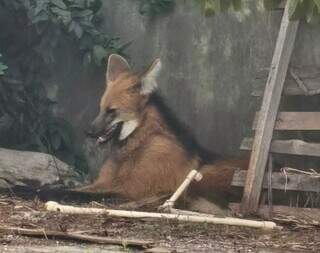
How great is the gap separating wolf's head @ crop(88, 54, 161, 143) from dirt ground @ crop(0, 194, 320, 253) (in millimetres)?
1302

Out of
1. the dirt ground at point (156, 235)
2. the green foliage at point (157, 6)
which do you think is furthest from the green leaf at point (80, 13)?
the dirt ground at point (156, 235)

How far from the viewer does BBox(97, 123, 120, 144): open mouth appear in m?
6.95

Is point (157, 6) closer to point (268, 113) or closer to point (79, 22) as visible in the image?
point (79, 22)

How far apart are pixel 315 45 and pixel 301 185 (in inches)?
50.1

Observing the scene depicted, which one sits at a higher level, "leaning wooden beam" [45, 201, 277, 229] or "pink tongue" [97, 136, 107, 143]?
"pink tongue" [97, 136, 107, 143]

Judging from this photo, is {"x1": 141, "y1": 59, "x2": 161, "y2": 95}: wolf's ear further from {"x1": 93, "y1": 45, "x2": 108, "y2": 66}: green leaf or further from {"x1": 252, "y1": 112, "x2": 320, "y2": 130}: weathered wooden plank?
{"x1": 252, "y1": 112, "x2": 320, "y2": 130}: weathered wooden plank

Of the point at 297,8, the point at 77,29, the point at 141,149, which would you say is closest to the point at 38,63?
the point at 77,29

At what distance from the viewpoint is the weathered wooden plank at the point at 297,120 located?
248 inches

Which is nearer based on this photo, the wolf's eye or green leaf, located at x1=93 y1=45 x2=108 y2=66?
the wolf's eye

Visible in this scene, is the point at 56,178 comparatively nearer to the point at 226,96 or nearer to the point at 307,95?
the point at 226,96

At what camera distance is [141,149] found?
688 centimetres

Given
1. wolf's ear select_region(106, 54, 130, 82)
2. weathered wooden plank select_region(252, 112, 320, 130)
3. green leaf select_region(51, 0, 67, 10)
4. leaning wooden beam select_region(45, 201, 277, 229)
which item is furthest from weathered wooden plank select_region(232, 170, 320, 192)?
green leaf select_region(51, 0, 67, 10)

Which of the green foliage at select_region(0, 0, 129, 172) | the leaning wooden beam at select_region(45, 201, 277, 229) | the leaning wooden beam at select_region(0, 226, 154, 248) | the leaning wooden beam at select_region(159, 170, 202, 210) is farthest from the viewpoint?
the green foliage at select_region(0, 0, 129, 172)

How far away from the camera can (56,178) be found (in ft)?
23.5
